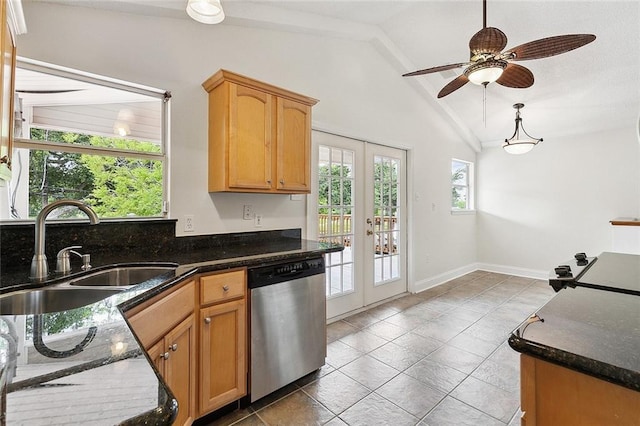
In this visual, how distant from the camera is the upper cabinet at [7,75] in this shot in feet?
3.63

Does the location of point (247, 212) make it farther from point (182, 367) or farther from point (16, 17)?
point (16, 17)

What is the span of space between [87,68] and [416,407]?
3.00m

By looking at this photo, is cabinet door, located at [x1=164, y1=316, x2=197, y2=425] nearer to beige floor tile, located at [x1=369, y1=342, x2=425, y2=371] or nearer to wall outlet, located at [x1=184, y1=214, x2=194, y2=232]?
wall outlet, located at [x1=184, y1=214, x2=194, y2=232]

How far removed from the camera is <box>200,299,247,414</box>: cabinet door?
1.61 metres

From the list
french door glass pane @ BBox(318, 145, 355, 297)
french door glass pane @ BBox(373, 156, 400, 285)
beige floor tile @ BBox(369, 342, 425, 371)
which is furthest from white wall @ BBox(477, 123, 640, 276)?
beige floor tile @ BBox(369, 342, 425, 371)

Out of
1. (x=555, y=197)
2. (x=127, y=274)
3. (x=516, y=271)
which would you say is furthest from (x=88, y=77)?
(x=516, y=271)

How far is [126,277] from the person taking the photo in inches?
62.9

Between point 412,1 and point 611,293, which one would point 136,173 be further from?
point 412,1

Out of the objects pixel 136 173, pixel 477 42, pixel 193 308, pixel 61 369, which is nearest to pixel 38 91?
pixel 136 173

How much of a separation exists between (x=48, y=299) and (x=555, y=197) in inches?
251

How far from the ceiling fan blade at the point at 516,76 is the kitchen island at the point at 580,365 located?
1.98 m

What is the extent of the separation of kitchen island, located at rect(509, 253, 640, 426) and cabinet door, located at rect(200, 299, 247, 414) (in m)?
1.42

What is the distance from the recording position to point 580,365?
656mm

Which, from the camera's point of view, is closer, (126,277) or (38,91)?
(126,277)
